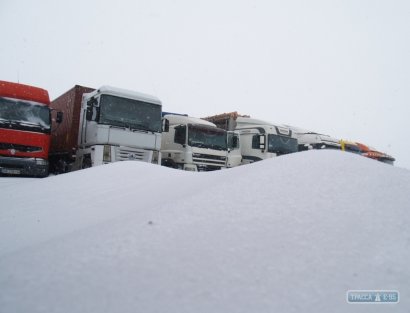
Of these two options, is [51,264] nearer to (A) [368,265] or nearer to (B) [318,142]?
(A) [368,265]

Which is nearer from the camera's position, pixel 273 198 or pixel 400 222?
pixel 400 222

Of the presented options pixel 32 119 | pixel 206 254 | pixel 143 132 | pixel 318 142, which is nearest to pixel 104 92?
pixel 143 132

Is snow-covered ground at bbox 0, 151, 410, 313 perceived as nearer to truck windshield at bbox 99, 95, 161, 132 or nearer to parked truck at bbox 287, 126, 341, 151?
truck windshield at bbox 99, 95, 161, 132

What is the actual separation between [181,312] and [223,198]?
1.23 m

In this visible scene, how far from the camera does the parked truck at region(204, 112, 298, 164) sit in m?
11.5

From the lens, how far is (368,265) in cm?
183

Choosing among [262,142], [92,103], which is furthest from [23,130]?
[262,142]

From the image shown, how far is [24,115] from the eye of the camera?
27.6ft

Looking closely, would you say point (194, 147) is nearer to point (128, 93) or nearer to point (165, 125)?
point (165, 125)

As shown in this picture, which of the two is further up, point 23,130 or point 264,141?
point 264,141

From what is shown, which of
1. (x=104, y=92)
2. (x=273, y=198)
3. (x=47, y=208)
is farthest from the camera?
(x=104, y=92)

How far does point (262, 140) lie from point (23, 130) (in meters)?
8.24

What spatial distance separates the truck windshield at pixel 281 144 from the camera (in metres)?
11.6

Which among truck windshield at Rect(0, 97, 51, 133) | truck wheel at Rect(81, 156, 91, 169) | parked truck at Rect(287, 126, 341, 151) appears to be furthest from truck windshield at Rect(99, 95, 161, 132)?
parked truck at Rect(287, 126, 341, 151)
